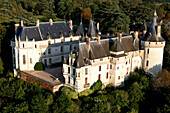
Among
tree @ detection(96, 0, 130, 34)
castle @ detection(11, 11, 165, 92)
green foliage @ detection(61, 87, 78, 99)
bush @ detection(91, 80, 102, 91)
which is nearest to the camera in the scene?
green foliage @ detection(61, 87, 78, 99)

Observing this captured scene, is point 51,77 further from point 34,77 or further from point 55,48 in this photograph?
point 55,48

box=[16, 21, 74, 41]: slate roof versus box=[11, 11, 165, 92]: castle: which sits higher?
box=[16, 21, 74, 41]: slate roof

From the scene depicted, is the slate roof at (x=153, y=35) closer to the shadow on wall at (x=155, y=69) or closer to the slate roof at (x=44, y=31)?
the shadow on wall at (x=155, y=69)

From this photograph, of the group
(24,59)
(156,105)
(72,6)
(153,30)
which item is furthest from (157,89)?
(72,6)

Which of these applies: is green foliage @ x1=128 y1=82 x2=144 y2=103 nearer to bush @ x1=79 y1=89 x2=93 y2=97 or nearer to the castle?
the castle

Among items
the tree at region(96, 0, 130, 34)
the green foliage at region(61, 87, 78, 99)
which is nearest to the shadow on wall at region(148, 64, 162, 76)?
the green foliage at region(61, 87, 78, 99)

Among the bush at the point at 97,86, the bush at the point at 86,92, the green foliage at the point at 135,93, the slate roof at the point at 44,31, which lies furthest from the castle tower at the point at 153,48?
the slate roof at the point at 44,31

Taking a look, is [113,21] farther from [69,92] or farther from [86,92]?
[69,92]
